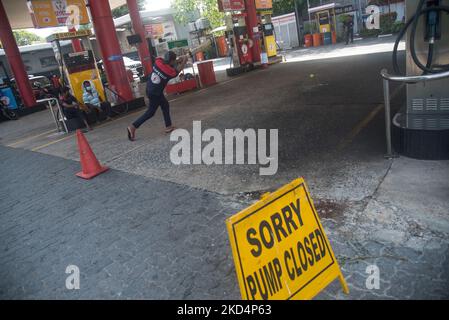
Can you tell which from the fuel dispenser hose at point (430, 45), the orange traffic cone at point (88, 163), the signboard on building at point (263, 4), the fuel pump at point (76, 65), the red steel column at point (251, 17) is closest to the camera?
the fuel dispenser hose at point (430, 45)

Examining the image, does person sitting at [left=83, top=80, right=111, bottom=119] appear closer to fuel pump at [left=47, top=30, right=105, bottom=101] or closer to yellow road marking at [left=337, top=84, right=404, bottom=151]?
fuel pump at [left=47, top=30, right=105, bottom=101]

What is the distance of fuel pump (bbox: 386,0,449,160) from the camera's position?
3.70 metres

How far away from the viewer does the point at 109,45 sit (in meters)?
10.9

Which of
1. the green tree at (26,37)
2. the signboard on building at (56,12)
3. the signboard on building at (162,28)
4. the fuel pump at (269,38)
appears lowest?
the fuel pump at (269,38)

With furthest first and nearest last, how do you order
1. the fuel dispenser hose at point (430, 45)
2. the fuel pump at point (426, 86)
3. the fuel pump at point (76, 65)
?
the fuel pump at point (76, 65) < the fuel pump at point (426, 86) < the fuel dispenser hose at point (430, 45)

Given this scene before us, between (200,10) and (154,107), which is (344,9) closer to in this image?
(200,10)

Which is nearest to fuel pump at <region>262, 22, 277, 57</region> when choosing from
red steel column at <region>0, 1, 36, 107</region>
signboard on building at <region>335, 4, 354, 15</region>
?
signboard on building at <region>335, 4, 354, 15</region>

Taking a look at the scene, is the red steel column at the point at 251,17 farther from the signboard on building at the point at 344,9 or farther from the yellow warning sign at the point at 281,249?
the yellow warning sign at the point at 281,249

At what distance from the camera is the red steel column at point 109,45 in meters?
→ 10.6

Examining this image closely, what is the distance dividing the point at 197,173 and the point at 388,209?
2.71 metres

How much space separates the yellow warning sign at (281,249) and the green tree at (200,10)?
3239cm

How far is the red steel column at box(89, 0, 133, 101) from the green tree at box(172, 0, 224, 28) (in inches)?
896

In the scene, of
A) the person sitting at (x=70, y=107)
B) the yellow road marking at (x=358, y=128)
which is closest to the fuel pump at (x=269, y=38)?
the person sitting at (x=70, y=107)
